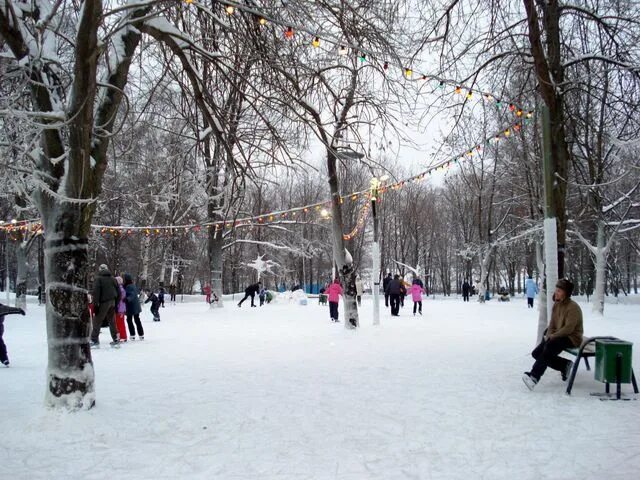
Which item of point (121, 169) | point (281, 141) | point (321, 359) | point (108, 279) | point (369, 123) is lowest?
point (321, 359)

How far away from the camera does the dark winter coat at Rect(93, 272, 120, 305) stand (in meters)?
11.2

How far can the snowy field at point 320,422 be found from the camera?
4.13 metres

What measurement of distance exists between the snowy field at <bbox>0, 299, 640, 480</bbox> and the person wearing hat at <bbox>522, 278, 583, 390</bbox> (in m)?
0.31

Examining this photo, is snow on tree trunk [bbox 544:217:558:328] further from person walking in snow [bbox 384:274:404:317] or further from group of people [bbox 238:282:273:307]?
group of people [bbox 238:282:273:307]

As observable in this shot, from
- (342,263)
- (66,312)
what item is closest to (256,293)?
(342,263)

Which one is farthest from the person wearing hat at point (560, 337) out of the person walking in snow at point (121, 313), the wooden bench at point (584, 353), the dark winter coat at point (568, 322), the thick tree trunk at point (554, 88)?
the person walking in snow at point (121, 313)

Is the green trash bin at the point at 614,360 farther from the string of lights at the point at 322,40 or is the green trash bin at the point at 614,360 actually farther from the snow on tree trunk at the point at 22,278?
the snow on tree trunk at the point at 22,278

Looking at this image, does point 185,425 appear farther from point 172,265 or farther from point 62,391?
point 172,265

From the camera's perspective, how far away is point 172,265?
41.2 meters

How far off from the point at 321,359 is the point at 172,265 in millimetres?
34202

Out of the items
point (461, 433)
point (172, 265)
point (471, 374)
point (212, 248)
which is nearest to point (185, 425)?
point (461, 433)

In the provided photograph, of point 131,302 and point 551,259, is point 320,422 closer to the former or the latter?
point 551,259

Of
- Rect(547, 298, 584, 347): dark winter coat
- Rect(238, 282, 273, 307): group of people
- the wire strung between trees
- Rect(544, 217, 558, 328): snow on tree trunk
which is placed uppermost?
the wire strung between trees

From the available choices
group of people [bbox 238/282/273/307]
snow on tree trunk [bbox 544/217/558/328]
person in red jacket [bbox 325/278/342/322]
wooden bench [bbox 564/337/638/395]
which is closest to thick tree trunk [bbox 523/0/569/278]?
snow on tree trunk [bbox 544/217/558/328]
